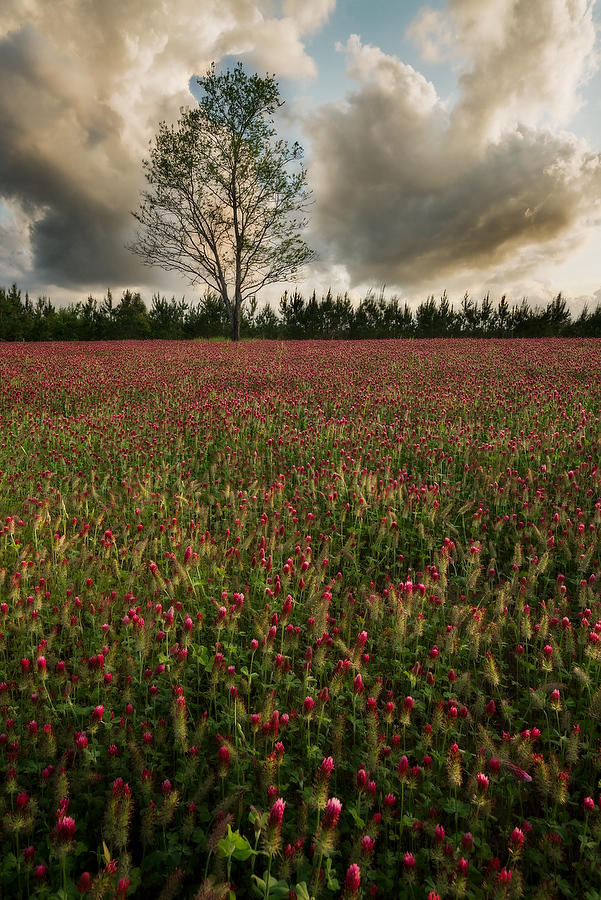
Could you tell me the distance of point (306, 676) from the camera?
2793mm

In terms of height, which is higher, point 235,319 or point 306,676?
point 235,319

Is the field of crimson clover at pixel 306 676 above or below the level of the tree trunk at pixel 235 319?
below

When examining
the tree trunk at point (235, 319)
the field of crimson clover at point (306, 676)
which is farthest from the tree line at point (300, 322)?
the field of crimson clover at point (306, 676)

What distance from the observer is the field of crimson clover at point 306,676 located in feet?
6.45

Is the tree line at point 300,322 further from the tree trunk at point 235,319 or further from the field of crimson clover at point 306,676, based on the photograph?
the field of crimson clover at point 306,676

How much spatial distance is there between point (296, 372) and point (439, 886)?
13137mm

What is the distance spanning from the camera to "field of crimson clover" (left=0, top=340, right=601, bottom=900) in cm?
197

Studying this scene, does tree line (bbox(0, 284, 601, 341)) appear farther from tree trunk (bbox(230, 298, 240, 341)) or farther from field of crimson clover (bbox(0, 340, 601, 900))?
field of crimson clover (bbox(0, 340, 601, 900))

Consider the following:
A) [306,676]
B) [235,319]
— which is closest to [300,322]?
[235,319]

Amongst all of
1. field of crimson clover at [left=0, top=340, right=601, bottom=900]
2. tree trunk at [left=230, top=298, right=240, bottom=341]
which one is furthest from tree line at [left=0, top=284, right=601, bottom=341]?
field of crimson clover at [left=0, top=340, right=601, bottom=900]

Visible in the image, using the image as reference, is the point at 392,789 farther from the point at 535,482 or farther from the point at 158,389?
the point at 158,389

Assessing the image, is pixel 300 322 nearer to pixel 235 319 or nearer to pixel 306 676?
pixel 235 319

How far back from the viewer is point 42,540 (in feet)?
15.6

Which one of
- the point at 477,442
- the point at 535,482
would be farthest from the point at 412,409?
the point at 535,482
